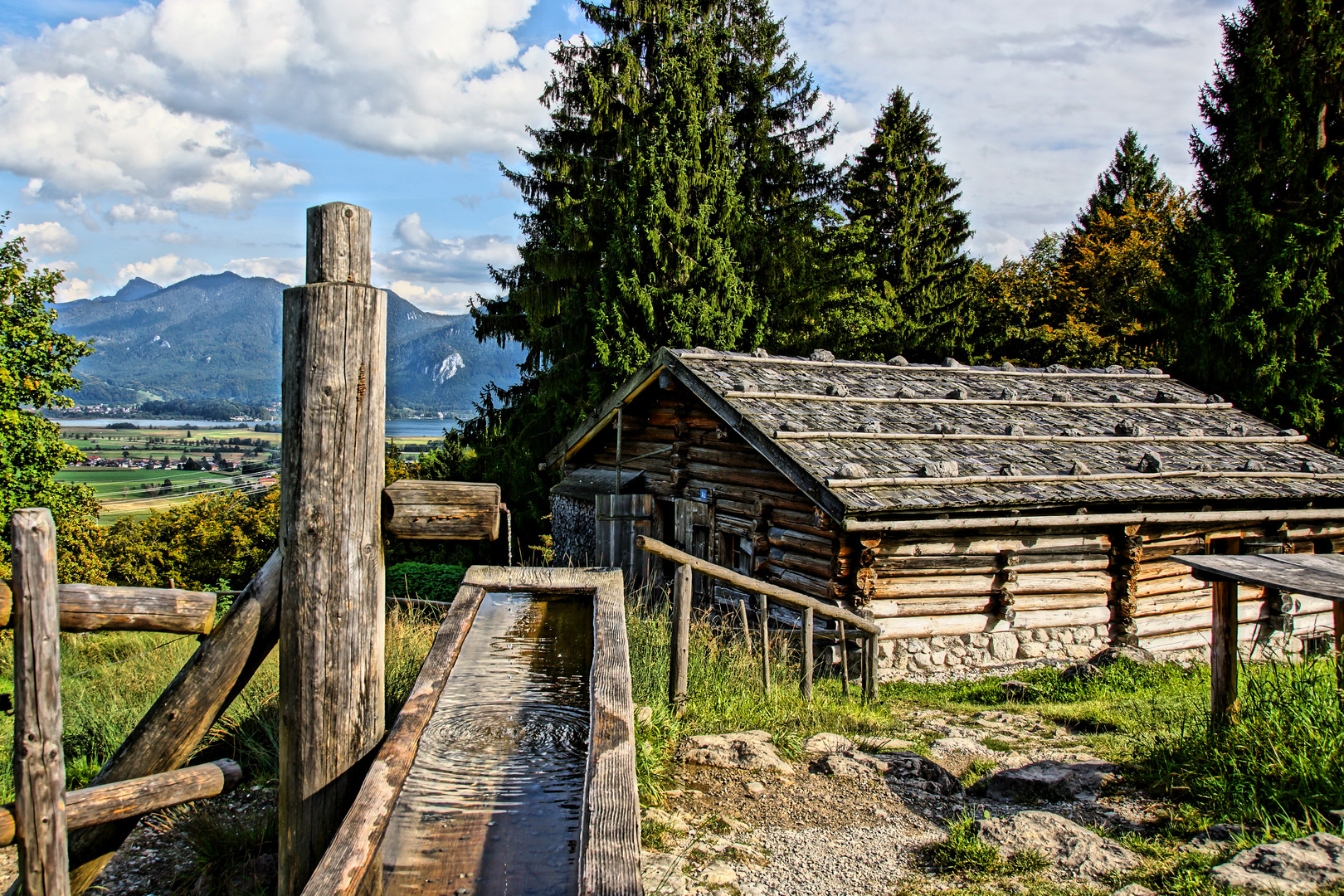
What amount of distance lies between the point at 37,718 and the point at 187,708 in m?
0.42

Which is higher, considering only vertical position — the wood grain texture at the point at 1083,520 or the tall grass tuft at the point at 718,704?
the wood grain texture at the point at 1083,520

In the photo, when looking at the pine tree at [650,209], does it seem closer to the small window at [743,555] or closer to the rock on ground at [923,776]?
the small window at [743,555]

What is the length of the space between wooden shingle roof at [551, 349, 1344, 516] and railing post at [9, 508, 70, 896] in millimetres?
7193

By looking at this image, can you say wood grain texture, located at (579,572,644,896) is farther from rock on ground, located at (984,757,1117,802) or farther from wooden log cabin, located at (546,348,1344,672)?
wooden log cabin, located at (546,348,1344,672)

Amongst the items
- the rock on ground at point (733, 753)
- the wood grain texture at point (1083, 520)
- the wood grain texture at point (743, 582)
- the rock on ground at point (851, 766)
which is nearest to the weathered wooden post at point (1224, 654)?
the rock on ground at point (851, 766)

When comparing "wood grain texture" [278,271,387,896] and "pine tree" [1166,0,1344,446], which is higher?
"pine tree" [1166,0,1344,446]

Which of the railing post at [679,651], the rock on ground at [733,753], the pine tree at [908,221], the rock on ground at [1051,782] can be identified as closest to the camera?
the rock on ground at [1051,782]

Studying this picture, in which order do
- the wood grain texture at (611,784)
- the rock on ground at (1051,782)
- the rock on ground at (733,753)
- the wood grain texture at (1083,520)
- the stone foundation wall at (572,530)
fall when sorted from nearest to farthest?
the wood grain texture at (611,784) → the rock on ground at (1051,782) → the rock on ground at (733,753) → the wood grain texture at (1083,520) → the stone foundation wall at (572,530)

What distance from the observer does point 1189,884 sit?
3.13 meters

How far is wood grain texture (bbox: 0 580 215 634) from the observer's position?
2619 mm

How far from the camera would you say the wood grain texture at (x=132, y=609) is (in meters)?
2.62

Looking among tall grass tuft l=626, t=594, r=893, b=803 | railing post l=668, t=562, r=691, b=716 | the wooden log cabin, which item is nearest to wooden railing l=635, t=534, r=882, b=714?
railing post l=668, t=562, r=691, b=716

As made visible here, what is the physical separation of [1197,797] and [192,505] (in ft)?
75.3

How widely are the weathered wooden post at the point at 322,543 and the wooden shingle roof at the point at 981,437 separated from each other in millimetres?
6487
